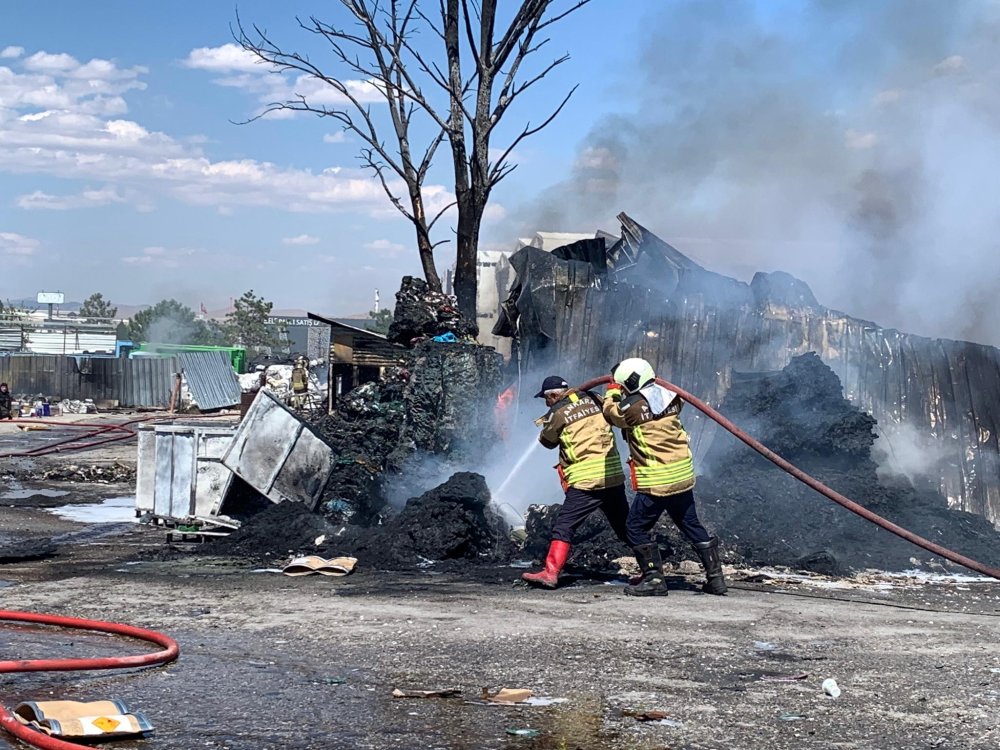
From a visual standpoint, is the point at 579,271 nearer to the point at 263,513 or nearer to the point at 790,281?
the point at 790,281

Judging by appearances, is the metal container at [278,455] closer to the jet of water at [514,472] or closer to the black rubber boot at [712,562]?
the jet of water at [514,472]

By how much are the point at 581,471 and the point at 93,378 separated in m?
32.1

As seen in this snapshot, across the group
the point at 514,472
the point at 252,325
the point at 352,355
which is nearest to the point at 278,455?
the point at 514,472

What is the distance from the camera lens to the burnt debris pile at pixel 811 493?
31.2ft

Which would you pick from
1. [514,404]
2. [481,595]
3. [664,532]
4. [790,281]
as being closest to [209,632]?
[481,595]

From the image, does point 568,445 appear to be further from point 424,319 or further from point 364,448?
point 424,319

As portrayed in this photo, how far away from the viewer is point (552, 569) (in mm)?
8109

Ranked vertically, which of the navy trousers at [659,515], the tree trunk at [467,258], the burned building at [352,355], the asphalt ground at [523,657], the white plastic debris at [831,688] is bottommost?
the asphalt ground at [523,657]

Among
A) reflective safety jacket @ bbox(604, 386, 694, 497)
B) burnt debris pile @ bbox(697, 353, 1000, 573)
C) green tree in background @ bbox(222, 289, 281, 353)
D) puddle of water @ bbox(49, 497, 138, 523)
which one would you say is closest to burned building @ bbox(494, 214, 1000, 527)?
burnt debris pile @ bbox(697, 353, 1000, 573)

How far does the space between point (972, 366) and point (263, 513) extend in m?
7.53

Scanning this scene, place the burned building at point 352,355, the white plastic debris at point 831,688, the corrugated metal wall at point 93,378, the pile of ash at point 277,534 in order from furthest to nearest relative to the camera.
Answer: the corrugated metal wall at point 93,378
the burned building at point 352,355
the pile of ash at point 277,534
the white plastic debris at point 831,688

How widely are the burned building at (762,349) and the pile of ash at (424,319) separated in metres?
0.88

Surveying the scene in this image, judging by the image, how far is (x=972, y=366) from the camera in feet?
39.4

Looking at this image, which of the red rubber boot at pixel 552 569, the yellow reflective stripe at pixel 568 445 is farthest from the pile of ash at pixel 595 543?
the yellow reflective stripe at pixel 568 445
